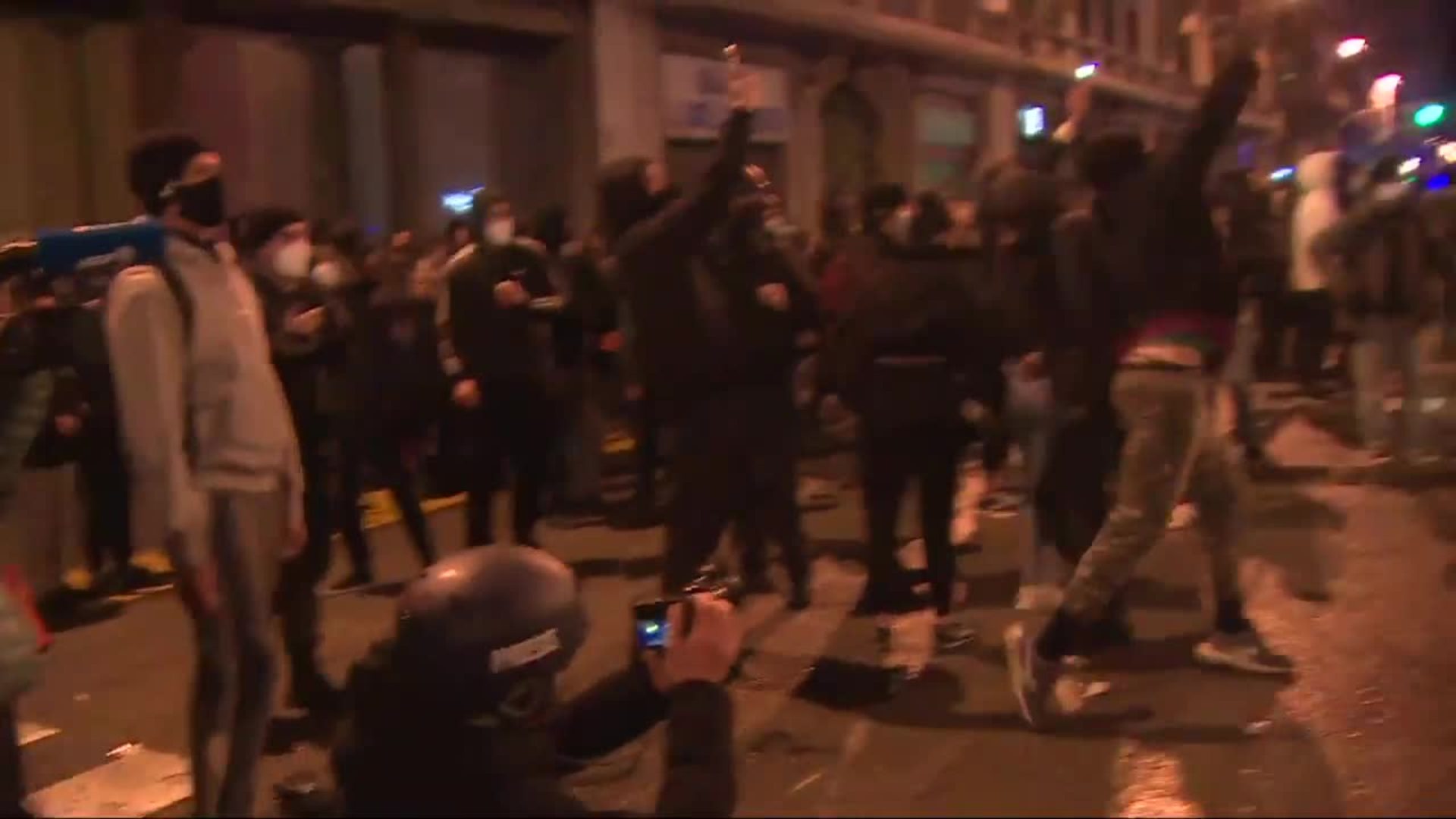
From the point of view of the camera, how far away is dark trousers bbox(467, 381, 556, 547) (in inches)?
277

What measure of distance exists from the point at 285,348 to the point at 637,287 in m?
1.26

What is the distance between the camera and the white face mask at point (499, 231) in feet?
24.9

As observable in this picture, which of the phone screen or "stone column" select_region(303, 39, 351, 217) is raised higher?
"stone column" select_region(303, 39, 351, 217)

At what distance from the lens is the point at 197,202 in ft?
14.1

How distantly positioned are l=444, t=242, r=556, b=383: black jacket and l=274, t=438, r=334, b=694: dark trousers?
1190 mm

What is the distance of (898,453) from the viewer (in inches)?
243

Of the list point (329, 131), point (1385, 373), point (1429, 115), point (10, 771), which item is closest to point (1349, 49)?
point (1429, 115)

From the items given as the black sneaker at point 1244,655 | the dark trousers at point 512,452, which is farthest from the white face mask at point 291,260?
the black sneaker at point 1244,655

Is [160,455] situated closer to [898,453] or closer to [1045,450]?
[898,453]

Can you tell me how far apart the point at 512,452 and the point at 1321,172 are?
17.4 ft

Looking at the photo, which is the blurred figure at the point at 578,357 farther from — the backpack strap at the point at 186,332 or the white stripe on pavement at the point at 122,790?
the backpack strap at the point at 186,332

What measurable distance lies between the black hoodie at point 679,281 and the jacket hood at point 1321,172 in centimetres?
508

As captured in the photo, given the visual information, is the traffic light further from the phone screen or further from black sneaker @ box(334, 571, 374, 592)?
the phone screen

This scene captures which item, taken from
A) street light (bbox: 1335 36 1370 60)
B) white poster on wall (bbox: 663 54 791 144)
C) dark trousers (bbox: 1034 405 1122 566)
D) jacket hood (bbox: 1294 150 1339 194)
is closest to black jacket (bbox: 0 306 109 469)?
dark trousers (bbox: 1034 405 1122 566)
